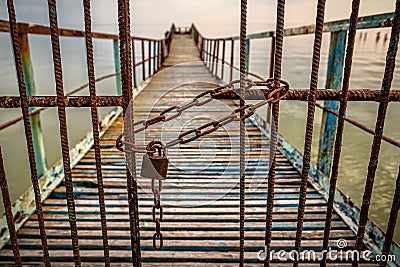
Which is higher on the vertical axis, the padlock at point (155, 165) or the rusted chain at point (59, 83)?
the rusted chain at point (59, 83)

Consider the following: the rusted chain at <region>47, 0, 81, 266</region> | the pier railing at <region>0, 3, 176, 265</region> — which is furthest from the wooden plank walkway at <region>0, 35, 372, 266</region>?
the rusted chain at <region>47, 0, 81, 266</region>

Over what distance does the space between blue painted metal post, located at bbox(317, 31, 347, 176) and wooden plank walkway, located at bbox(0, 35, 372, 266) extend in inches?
11.7

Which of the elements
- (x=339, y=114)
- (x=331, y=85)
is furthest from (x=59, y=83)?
(x=331, y=85)

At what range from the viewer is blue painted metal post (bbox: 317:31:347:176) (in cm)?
220

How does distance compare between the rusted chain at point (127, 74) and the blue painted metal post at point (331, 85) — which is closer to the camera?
the rusted chain at point (127, 74)

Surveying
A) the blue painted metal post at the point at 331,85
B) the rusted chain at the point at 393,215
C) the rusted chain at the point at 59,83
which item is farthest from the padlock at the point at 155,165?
the blue painted metal post at the point at 331,85

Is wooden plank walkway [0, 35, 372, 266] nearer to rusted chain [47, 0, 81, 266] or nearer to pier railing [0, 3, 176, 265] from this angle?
pier railing [0, 3, 176, 265]

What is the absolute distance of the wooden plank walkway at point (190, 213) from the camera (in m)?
1.80

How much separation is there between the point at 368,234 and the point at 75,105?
1852mm

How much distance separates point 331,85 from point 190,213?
1437mm

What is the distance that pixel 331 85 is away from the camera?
2291 mm

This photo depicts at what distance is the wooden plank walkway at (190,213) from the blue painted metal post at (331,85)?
0.30 meters

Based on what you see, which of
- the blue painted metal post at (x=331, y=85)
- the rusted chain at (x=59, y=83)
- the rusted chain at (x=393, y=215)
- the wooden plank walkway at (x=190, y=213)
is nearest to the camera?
the rusted chain at (x=59, y=83)

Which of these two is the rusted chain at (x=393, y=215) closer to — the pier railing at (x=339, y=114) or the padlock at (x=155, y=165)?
the pier railing at (x=339, y=114)
